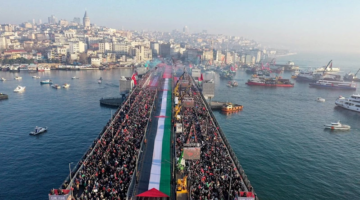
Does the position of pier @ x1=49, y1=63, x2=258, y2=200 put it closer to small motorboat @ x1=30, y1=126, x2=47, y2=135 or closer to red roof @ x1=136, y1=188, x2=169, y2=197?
red roof @ x1=136, y1=188, x2=169, y2=197

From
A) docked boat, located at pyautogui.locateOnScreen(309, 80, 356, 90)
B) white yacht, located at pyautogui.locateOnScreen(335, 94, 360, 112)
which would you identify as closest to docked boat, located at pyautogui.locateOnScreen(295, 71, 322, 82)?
docked boat, located at pyautogui.locateOnScreen(309, 80, 356, 90)

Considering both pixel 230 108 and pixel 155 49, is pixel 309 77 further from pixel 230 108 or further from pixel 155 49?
pixel 155 49

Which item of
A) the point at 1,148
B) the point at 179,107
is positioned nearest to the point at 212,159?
the point at 179,107

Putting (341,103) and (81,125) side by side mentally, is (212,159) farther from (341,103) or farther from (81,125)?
(341,103)

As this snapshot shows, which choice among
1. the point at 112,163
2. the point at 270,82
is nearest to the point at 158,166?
the point at 112,163

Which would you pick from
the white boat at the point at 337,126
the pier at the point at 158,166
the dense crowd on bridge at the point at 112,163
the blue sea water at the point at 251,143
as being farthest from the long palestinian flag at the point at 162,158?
the white boat at the point at 337,126

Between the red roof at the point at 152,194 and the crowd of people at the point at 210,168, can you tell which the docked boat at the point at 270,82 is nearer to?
the crowd of people at the point at 210,168

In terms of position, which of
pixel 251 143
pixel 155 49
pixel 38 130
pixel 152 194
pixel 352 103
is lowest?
pixel 251 143
